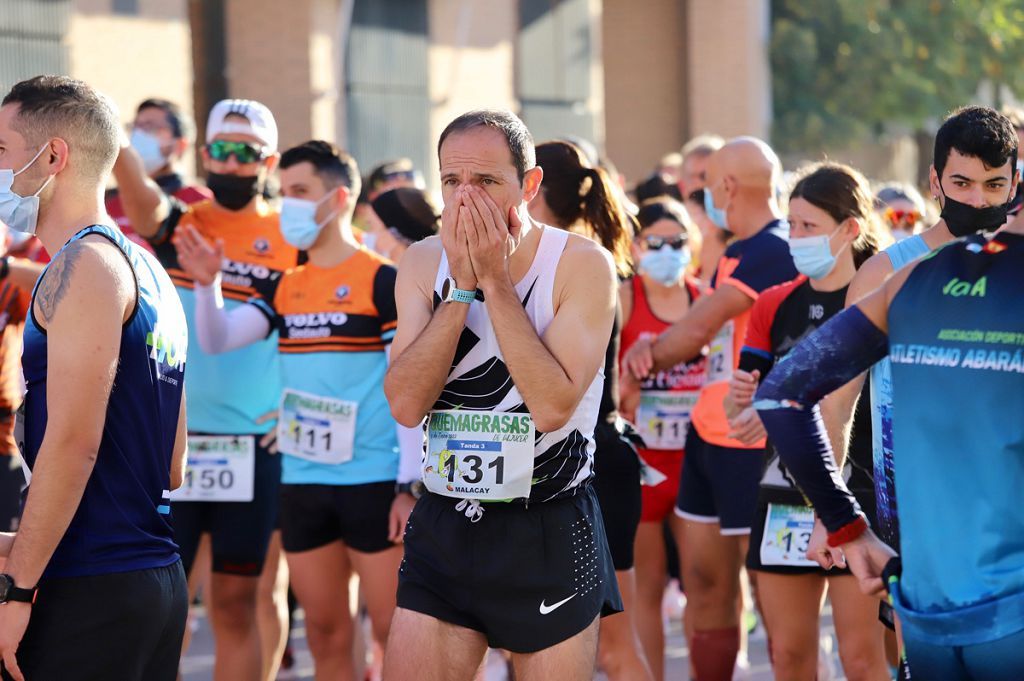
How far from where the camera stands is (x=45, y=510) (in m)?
3.48

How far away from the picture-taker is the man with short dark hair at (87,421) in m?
3.50

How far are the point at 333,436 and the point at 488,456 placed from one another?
200 centimetres

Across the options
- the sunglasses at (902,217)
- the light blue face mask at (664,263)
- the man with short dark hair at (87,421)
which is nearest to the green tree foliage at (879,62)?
the sunglasses at (902,217)

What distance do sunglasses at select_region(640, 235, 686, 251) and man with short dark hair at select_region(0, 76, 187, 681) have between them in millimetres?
3360

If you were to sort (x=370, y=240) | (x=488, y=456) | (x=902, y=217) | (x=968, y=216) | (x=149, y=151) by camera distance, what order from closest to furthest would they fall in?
(x=488, y=456), (x=968, y=216), (x=149, y=151), (x=370, y=240), (x=902, y=217)

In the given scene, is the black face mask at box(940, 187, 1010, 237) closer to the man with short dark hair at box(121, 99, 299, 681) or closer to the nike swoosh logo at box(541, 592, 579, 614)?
the nike swoosh logo at box(541, 592, 579, 614)

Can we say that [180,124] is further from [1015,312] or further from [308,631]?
[1015,312]

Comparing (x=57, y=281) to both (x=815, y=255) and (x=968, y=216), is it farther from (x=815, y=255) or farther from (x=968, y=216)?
(x=815, y=255)

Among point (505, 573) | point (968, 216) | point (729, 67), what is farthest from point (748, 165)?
point (729, 67)

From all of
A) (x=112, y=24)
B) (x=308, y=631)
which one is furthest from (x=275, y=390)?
(x=112, y=24)

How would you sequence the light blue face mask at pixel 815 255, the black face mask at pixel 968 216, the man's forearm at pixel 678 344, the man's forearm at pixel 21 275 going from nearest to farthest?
the black face mask at pixel 968 216, the light blue face mask at pixel 815 255, the man's forearm at pixel 21 275, the man's forearm at pixel 678 344

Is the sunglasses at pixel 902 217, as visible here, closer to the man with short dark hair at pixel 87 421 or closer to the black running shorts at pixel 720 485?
the black running shorts at pixel 720 485

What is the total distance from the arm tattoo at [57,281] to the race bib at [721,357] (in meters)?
3.32

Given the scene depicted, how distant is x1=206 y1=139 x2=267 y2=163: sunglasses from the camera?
635cm
